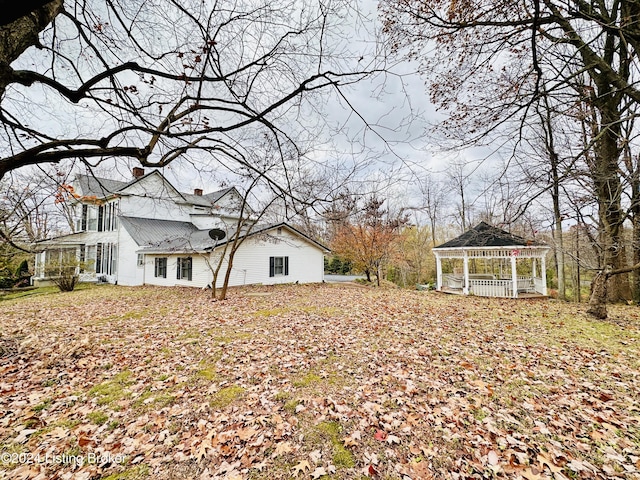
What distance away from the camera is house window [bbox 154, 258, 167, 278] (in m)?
17.0

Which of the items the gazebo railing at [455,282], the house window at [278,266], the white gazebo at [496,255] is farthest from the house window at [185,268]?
the gazebo railing at [455,282]

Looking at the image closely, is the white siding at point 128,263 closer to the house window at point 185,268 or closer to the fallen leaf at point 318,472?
the house window at point 185,268

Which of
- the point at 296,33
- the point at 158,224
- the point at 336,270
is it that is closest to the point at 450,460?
the point at 296,33

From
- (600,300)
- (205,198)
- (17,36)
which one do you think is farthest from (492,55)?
(205,198)

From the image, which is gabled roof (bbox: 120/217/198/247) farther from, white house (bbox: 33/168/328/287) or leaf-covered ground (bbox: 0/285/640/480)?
leaf-covered ground (bbox: 0/285/640/480)

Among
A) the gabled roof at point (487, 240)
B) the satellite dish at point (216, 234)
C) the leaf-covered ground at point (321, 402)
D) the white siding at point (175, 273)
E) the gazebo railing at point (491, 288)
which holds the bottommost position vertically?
the leaf-covered ground at point (321, 402)

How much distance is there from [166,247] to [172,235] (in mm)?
2153

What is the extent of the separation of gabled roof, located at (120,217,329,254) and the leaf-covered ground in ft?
29.4

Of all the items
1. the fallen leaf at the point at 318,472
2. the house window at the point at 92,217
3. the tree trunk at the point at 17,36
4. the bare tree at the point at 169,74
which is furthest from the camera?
the house window at the point at 92,217

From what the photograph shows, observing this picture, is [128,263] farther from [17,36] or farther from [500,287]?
[500,287]

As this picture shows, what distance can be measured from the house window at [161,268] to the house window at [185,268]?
1.42 metres

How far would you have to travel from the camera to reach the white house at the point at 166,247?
1579cm

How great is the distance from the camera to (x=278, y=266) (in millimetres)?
17875

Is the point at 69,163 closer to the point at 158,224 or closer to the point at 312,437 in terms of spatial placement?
the point at 312,437
